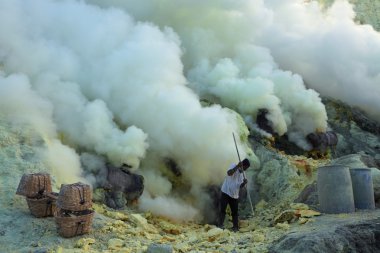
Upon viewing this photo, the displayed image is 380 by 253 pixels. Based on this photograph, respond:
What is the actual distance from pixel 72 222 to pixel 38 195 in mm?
703

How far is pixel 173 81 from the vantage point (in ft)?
30.1

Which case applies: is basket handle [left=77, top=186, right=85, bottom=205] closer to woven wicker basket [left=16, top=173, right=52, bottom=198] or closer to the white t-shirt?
woven wicker basket [left=16, top=173, right=52, bottom=198]

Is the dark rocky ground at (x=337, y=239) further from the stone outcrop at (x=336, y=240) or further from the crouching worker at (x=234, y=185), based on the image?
the crouching worker at (x=234, y=185)

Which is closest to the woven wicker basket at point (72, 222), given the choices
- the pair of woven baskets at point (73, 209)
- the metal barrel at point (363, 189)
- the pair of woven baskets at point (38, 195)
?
the pair of woven baskets at point (73, 209)

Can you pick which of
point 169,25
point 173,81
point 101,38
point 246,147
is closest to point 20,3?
point 101,38

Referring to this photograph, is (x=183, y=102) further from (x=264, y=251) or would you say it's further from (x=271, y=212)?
(x=264, y=251)

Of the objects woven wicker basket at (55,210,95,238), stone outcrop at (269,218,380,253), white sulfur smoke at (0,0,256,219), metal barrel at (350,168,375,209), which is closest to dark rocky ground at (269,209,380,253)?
stone outcrop at (269,218,380,253)

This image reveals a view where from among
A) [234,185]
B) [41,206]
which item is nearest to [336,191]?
[234,185]

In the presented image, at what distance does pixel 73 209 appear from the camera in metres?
4.77

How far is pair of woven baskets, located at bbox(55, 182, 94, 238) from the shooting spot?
4742 millimetres

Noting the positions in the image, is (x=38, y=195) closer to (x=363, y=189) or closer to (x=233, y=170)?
(x=233, y=170)

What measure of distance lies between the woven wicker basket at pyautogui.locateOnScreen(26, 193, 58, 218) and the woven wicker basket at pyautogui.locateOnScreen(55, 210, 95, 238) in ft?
1.42

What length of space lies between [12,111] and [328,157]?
7.25 meters

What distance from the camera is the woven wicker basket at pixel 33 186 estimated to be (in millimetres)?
5172
